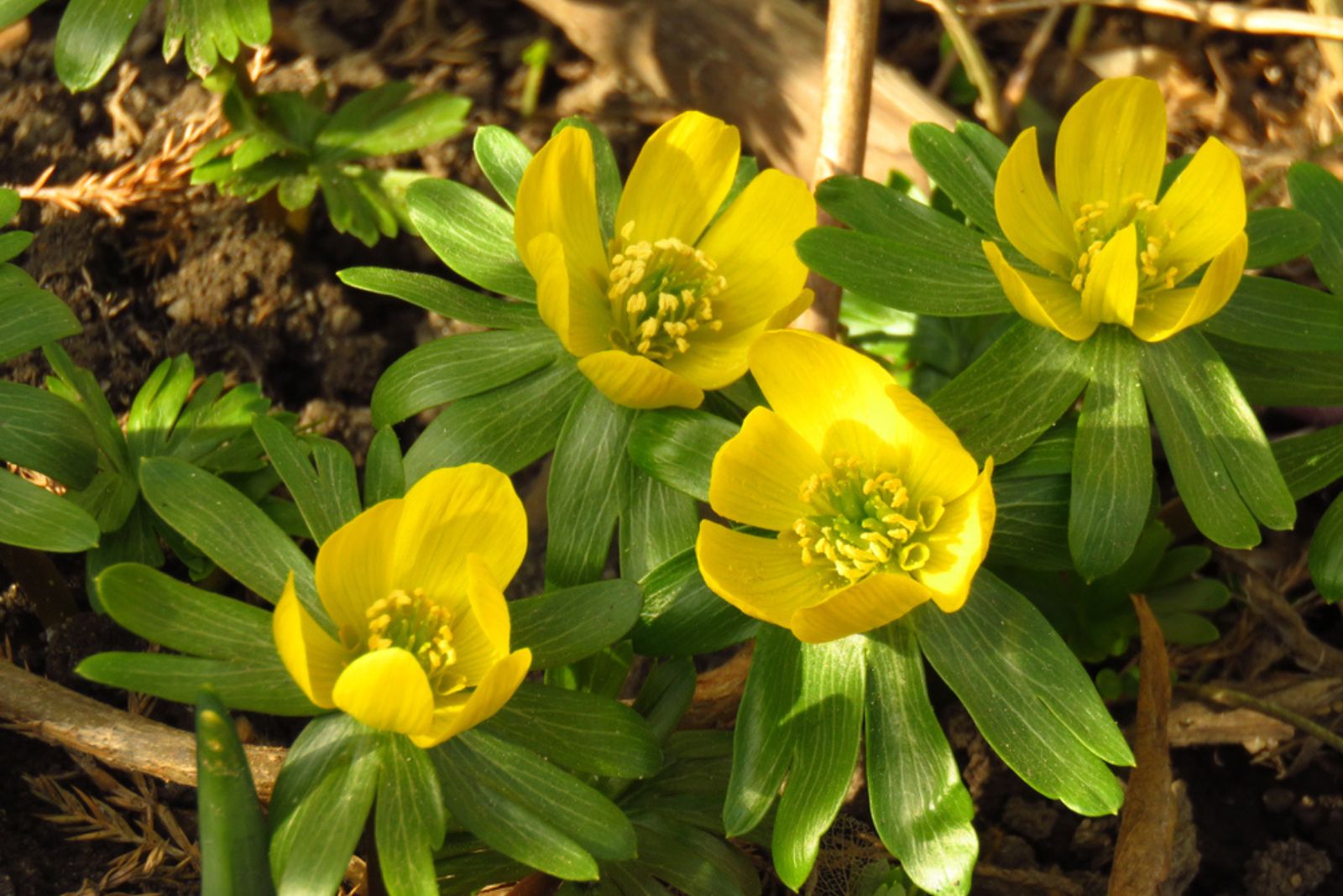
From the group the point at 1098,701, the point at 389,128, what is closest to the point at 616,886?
the point at 1098,701

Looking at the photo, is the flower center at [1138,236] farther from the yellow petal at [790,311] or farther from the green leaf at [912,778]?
the green leaf at [912,778]

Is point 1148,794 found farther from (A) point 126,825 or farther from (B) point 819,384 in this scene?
(A) point 126,825


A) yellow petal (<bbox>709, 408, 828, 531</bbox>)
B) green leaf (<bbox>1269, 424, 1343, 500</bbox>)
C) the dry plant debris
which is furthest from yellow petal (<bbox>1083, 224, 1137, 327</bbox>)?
the dry plant debris

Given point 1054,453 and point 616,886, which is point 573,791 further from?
point 1054,453

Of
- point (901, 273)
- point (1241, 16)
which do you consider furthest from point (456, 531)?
point (1241, 16)

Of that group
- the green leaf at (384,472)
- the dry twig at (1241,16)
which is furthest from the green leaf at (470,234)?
the dry twig at (1241,16)

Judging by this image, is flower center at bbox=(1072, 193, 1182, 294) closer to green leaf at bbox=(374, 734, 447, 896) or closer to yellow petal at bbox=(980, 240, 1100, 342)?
yellow petal at bbox=(980, 240, 1100, 342)
